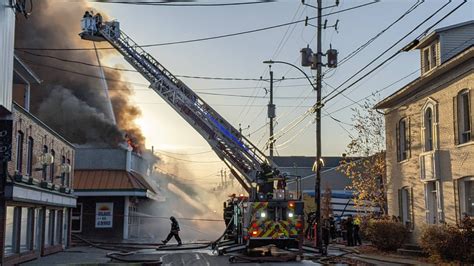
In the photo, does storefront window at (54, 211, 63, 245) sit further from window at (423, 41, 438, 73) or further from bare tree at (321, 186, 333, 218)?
bare tree at (321, 186, 333, 218)

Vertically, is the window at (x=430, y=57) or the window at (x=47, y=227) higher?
the window at (x=430, y=57)

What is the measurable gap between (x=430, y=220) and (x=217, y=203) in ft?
159

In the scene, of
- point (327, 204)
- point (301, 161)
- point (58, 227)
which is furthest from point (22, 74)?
point (301, 161)

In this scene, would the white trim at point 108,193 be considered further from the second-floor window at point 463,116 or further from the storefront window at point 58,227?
the second-floor window at point 463,116

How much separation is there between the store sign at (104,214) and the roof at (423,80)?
1710 centimetres

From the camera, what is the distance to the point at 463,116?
63.2 ft

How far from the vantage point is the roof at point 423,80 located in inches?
710

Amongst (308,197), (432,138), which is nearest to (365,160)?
(308,197)

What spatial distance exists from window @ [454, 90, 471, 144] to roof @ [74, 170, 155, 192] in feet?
64.1

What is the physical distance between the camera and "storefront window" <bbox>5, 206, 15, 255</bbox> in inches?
693

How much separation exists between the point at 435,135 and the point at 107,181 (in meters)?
20.2

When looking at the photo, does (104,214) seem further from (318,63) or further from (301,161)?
(301,161)

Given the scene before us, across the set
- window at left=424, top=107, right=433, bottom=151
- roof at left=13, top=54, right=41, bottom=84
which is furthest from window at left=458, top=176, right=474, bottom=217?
roof at left=13, top=54, right=41, bottom=84

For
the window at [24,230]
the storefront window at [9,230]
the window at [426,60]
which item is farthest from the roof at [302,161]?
the storefront window at [9,230]
